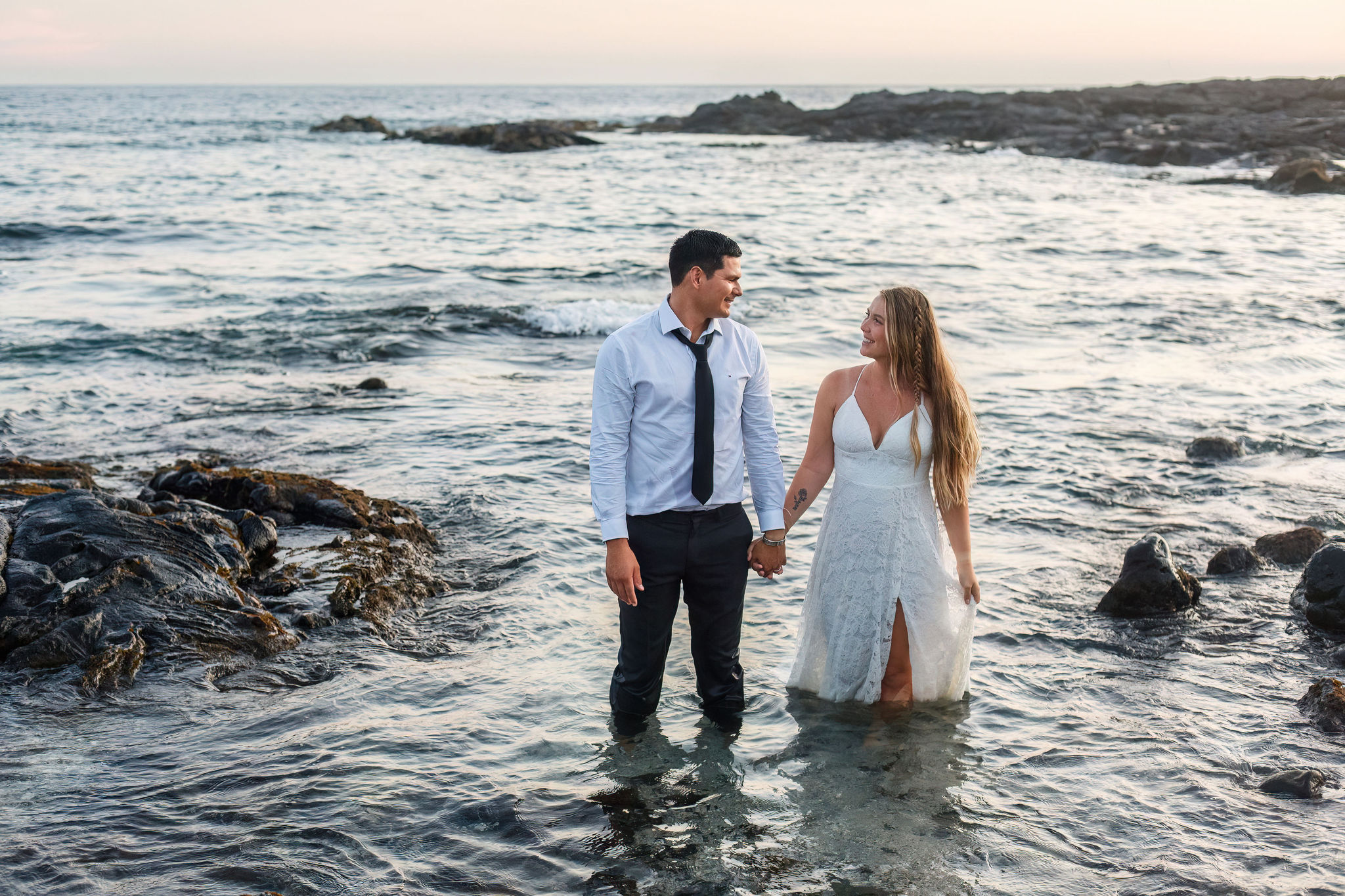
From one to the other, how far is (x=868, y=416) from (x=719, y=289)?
1.06 m

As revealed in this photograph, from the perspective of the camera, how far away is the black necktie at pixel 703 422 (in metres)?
4.23

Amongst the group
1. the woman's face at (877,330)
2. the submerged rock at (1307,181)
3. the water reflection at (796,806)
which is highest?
the submerged rock at (1307,181)

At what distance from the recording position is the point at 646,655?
4.62 metres

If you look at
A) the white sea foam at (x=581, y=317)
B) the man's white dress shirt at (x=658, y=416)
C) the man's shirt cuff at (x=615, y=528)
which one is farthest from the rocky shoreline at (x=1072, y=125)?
the man's shirt cuff at (x=615, y=528)

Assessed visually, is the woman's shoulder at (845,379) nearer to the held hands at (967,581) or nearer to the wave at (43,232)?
the held hands at (967,581)

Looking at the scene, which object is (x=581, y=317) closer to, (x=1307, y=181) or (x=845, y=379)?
(x=845, y=379)

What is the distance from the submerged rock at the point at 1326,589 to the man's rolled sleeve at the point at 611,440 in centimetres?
481

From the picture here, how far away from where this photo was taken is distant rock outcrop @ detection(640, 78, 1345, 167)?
48750mm

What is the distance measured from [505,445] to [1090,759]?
268 inches

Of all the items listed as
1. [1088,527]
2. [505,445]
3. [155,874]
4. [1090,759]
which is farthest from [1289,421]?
[155,874]

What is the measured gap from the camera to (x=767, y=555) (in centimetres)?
457

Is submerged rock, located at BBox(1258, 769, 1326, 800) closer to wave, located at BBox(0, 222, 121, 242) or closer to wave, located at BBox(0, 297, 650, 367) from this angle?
wave, located at BBox(0, 297, 650, 367)

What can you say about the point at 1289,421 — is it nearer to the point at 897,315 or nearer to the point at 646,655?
the point at 897,315

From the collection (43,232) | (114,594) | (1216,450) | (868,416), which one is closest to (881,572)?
(868,416)
